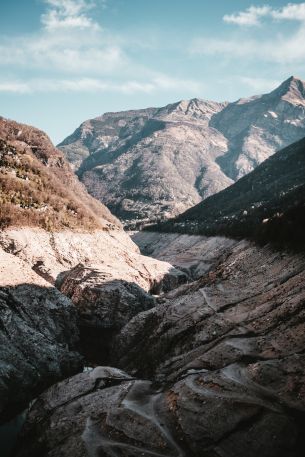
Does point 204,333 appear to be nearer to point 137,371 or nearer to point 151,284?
point 137,371

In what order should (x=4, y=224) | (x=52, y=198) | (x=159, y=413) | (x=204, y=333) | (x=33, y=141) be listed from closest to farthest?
(x=159, y=413)
(x=204, y=333)
(x=4, y=224)
(x=52, y=198)
(x=33, y=141)

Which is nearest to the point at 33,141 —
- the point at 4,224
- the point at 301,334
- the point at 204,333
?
the point at 4,224

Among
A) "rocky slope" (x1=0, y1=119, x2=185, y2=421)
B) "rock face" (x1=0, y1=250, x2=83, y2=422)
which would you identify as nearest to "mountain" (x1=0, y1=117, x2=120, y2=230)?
"rocky slope" (x1=0, y1=119, x2=185, y2=421)

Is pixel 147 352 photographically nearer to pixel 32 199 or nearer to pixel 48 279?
pixel 48 279

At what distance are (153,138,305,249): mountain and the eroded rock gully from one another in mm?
54674

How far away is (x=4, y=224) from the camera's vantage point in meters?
43.6

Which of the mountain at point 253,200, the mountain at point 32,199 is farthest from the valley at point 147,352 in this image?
the mountain at point 253,200

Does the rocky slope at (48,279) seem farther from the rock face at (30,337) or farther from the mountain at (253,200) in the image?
the mountain at (253,200)

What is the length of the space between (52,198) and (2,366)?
36.5 m

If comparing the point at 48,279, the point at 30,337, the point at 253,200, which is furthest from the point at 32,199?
the point at 253,200

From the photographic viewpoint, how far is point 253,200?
5689 inches

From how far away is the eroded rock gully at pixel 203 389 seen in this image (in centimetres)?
1422

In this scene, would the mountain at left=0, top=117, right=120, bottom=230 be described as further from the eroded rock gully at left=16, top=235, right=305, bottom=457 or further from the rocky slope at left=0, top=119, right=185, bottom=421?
the eroded rock gully at left=16, top=235, right=305, bottom=457

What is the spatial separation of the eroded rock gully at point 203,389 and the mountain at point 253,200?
5467 cm
